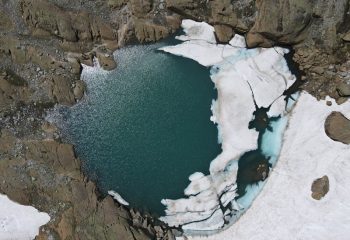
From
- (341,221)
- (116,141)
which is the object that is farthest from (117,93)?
(341,221)

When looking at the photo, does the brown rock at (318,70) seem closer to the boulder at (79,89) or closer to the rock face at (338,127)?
the rock face at (338,127)

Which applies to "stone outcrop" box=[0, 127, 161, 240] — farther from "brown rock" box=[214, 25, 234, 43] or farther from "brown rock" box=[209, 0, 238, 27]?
"brown rock" box=[209, 0, 238, 27]

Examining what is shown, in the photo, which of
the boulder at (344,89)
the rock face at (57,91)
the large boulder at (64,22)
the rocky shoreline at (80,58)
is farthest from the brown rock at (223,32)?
the boulder at (344,89)

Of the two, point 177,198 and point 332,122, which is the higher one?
point 332,122

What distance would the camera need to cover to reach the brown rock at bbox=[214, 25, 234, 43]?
1165cm

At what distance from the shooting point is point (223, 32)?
11.7 metres

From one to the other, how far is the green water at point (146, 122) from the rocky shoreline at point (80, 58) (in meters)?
0.39

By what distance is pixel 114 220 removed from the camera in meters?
11.9

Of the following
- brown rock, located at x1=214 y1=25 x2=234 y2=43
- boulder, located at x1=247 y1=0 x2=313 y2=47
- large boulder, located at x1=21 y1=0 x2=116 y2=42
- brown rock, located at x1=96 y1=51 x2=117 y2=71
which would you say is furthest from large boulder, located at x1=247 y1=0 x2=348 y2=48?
large boulder, located at x1=21 y1=0 x2=116 y2=42

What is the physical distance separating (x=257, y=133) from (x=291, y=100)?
4.28 ft

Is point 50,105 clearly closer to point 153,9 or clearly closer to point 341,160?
point 153,9

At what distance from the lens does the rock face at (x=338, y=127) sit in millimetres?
11555

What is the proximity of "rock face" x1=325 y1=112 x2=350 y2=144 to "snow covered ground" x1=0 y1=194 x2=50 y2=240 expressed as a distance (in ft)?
26.9

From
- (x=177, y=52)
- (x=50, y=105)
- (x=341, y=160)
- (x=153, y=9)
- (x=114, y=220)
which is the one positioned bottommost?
(x=114, y=220)
